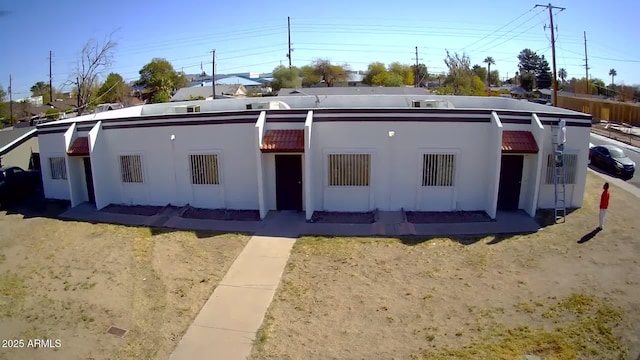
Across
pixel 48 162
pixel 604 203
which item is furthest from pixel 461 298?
pixel 48 162

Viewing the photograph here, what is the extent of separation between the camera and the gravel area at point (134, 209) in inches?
558

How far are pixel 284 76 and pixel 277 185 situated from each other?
59.0 m

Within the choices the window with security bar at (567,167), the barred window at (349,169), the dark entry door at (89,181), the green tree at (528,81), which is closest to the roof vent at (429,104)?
the window with security bar at (567,167)

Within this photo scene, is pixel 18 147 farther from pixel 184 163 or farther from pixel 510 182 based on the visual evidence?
pixel 510 182

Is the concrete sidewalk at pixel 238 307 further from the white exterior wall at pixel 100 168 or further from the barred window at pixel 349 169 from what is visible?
the white exterior wall at pixel 100 168

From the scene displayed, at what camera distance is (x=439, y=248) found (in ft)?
35.2

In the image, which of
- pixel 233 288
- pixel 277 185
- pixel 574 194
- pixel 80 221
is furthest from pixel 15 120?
pixel 574 194

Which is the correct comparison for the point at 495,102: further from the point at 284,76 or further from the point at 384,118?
the point at 284,76

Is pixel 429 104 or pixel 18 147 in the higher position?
pixel 429 104

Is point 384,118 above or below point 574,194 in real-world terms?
above

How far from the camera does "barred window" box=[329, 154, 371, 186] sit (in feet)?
42.7

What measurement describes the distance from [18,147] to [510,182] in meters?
22.7

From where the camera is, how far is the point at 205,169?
13.8 metres

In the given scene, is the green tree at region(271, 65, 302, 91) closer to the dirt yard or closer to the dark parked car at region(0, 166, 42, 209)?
the dark parked car at region(0, 166, 42, 209)
